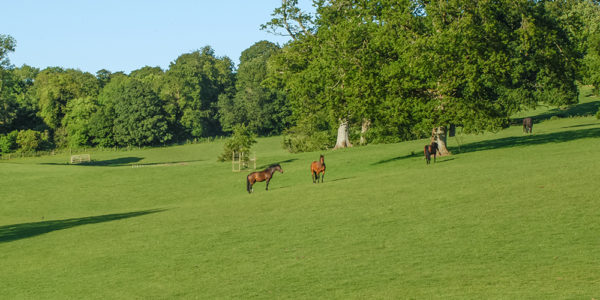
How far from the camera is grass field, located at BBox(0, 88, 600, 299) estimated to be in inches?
504

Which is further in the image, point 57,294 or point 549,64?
point 549,64

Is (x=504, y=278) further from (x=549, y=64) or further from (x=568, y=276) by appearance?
(x=549, y=64)

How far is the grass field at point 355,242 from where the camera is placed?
12789mm

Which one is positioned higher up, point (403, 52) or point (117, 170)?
point (403, 52)

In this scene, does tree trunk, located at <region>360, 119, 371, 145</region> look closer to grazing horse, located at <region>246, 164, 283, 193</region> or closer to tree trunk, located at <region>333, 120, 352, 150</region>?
tree trunk, located at <region>333, 120, 352, 150</region>

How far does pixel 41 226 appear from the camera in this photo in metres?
28.7

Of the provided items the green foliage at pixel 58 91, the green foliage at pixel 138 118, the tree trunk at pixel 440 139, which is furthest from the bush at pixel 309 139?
the green foliage at pixel 58 91

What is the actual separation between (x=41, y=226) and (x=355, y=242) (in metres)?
18.7

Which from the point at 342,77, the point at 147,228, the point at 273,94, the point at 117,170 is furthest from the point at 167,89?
the point at 147,228

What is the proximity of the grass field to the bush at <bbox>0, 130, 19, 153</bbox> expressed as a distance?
296ft

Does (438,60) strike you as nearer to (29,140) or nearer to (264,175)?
(264,175)

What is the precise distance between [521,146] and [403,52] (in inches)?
500

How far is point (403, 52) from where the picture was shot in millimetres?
40406

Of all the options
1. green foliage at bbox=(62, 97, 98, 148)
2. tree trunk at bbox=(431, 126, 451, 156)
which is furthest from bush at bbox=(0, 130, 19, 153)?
tree trunk at bbox=(431, 126, 451, 156)
